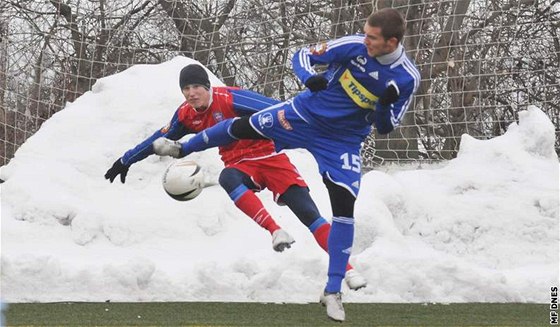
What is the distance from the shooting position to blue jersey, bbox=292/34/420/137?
16.7 feet

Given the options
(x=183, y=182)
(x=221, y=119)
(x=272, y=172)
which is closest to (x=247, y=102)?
(x=221, y=119)

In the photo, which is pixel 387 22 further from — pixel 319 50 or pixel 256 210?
pixel 256 210

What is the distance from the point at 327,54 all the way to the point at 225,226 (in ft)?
10.5

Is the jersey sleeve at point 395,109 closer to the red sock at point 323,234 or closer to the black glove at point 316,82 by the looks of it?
the black glove at point 316,82

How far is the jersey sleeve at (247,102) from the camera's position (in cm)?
623

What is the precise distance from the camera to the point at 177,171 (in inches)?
237

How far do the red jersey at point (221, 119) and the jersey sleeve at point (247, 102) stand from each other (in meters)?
0.03

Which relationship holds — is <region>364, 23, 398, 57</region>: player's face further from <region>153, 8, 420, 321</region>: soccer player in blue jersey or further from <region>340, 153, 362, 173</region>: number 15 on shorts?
<region>340, 153, 362, 173</region>: number 15 on shorts

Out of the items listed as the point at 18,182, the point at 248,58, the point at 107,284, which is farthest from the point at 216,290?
the point at 248,58

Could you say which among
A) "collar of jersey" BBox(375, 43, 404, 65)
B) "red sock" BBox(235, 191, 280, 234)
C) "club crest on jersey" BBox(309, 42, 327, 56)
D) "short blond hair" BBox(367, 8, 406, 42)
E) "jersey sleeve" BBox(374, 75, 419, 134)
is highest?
"short blond hair" BBox(367, 8, 406, 42)

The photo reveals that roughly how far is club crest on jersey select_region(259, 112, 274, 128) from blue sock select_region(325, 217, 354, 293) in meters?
0.62

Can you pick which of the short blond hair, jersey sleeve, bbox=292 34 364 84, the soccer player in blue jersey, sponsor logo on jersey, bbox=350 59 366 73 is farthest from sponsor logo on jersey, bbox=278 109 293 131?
the short blond hair

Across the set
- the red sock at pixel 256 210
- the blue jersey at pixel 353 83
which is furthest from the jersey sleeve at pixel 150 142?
the blue jersey at pixel 353 83

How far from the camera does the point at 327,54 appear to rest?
5207mm
